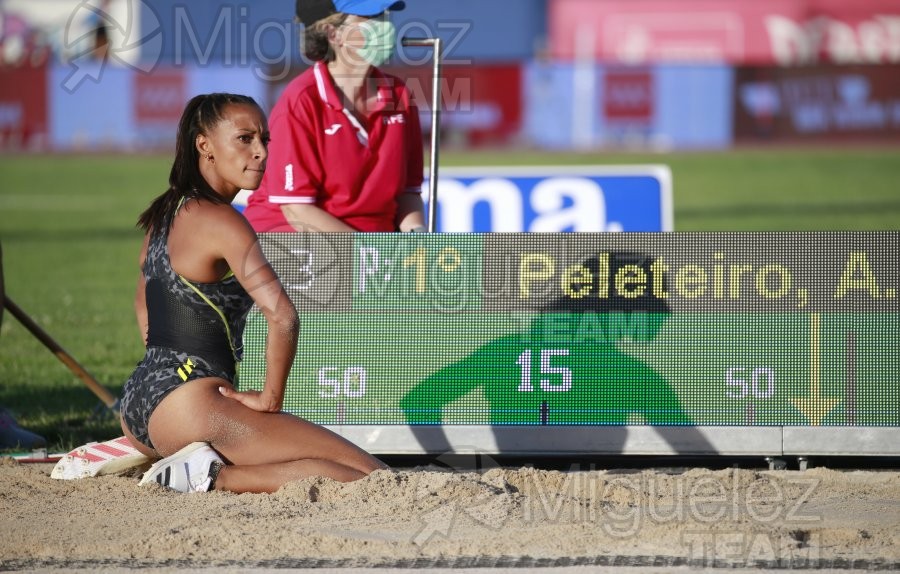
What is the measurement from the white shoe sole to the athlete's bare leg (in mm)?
24

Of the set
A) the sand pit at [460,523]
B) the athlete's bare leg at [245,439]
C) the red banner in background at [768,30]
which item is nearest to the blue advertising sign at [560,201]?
the sand pit at [460,523]

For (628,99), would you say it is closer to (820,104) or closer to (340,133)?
(820,104)

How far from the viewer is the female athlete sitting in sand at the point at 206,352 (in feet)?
14.8

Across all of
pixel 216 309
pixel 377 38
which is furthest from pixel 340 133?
pixel 216 309

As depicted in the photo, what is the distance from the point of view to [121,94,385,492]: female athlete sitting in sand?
14.8 ft

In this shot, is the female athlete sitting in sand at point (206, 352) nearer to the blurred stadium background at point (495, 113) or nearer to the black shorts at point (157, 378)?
the black shorts at point (157, 378)

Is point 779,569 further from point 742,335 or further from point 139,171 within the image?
point 139,171

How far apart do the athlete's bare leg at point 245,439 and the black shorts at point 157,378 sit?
0.12 ft

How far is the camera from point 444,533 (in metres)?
4.20

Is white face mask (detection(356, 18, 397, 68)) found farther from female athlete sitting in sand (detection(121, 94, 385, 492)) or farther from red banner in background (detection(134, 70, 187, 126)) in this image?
red banner in background (detection(134, 70, 187, 126))

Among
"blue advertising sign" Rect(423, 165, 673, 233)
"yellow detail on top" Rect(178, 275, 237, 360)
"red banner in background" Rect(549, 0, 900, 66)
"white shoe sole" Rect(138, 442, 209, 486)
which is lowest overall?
"white shoe sole" Rect(138, 442, 209, 486)

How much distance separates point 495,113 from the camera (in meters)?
31.7

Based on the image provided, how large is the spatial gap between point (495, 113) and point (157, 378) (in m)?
27.6

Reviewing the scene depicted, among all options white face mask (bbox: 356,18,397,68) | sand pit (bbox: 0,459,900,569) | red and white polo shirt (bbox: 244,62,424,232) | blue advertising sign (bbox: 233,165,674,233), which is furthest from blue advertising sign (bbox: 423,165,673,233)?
sand pit (bbox: 0,459,900,569)
